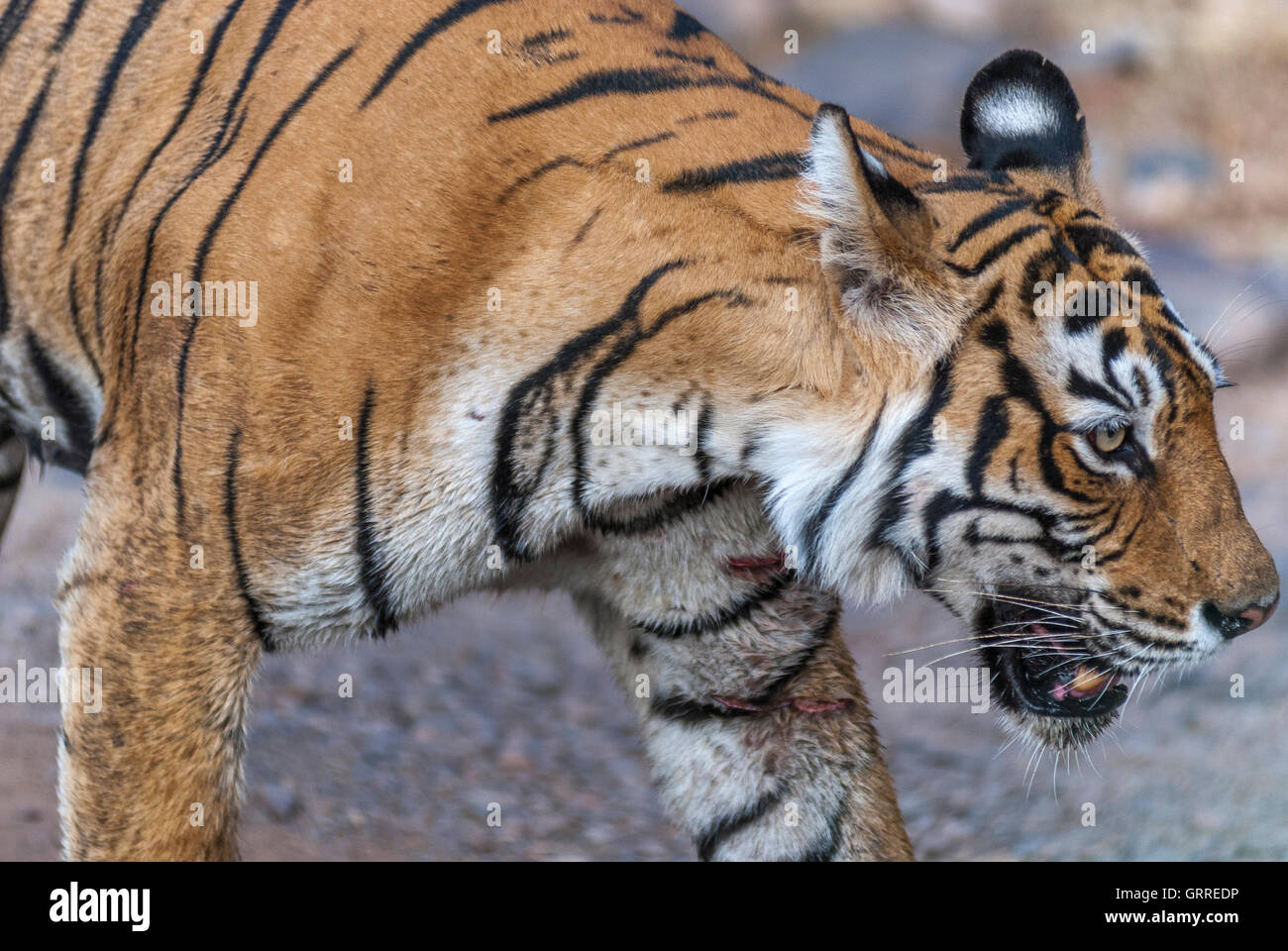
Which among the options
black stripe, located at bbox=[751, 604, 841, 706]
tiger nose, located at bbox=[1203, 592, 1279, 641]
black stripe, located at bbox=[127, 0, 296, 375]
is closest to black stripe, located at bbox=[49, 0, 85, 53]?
black stripe, located at bbox=[127, 0, 296, 375]

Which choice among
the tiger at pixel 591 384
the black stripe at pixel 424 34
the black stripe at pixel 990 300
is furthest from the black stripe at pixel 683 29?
the black stripe at pixel 990 300

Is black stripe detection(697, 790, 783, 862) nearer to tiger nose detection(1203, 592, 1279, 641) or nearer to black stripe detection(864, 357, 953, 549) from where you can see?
black stripe detection(864, 357, 953, 549)

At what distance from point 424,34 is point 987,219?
34.9 inches

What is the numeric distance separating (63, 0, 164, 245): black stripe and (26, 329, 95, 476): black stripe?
211mm

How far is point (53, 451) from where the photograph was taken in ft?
8.43

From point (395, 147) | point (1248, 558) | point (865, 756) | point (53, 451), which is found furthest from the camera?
point (53, 451)

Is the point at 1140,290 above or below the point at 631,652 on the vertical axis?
above

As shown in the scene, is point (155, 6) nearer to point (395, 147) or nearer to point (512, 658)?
point (395, 147)

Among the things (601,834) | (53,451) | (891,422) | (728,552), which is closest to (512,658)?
(601,834)

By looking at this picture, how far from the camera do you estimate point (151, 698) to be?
78.0 inches

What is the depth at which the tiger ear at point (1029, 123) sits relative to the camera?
84.9 inches

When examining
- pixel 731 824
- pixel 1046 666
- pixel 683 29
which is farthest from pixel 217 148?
pixel 1046 666

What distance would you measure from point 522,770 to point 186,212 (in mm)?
2235

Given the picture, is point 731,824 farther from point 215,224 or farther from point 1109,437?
point 215,224
